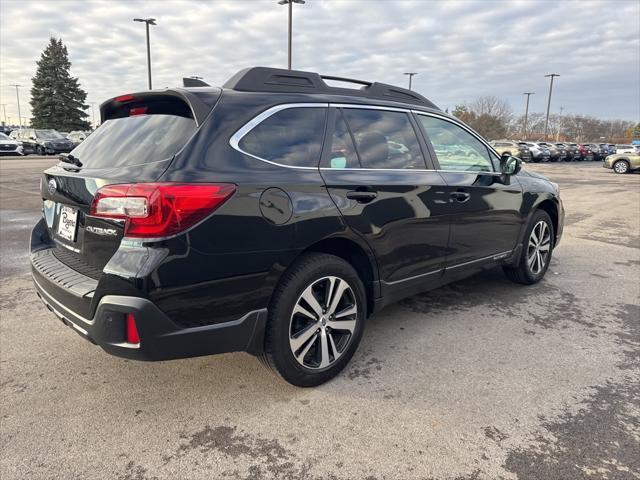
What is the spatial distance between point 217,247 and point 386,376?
144cm

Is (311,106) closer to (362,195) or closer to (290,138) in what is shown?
(290,138)

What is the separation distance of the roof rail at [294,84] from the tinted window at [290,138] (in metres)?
0.20

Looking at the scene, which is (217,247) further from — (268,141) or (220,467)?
(220,467)

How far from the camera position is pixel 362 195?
2.97m

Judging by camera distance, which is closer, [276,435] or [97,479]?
[97,479]

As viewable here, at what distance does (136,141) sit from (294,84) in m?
1.01

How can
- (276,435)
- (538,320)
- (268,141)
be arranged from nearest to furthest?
(276,435), (268,141), (538,320)

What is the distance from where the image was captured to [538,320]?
4008 millimetres

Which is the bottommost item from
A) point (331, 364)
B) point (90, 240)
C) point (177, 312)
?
point (331, 364)

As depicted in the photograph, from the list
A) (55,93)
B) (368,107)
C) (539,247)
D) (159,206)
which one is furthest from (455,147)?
(55,93)

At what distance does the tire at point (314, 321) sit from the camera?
2.63 metres

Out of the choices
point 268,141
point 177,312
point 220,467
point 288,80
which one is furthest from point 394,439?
point 288,80

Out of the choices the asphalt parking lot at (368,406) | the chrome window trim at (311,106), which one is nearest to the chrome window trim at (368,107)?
the chrome window trim at (311,106)

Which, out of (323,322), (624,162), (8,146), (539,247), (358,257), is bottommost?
(323,322)
